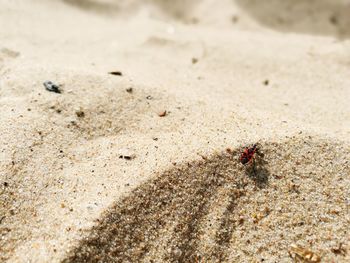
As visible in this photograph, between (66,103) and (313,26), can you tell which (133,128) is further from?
(313,26)

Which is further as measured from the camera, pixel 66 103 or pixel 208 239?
pixel 66 103

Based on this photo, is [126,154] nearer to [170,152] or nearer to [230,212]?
[170,152]

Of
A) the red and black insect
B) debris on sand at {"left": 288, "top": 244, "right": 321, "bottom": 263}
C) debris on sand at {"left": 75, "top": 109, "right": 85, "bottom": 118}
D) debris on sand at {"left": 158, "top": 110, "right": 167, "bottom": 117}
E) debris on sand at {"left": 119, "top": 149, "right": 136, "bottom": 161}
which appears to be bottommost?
debris on sand at {"left": 288, "top": 244, "right": 321, "bottom": 263}

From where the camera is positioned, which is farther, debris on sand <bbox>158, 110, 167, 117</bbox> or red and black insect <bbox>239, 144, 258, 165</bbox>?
debris on sand <bbox>158, 110, 167, 117</bbox>

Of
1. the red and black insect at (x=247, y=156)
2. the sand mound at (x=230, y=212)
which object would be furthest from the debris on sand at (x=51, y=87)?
the red and black insect at (x=247, y=156)

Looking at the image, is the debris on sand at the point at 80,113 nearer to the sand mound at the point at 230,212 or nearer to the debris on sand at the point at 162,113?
the debris on sand at the point at 162,113

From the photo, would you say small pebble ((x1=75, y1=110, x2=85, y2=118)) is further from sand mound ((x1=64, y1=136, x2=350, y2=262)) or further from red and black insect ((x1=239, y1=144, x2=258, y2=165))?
red and black insect ((x1=239, y1=144, x2=258, y2=165))

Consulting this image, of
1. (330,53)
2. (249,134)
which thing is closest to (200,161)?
(249,134)

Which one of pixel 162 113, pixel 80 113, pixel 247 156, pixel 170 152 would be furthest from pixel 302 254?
pixel 80 113

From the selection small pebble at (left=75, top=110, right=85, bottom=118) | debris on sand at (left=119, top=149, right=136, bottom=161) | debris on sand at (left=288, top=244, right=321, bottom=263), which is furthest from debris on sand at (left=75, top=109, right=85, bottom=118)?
debris on sand at (left=288, top=244, right=321, bottom=263)
